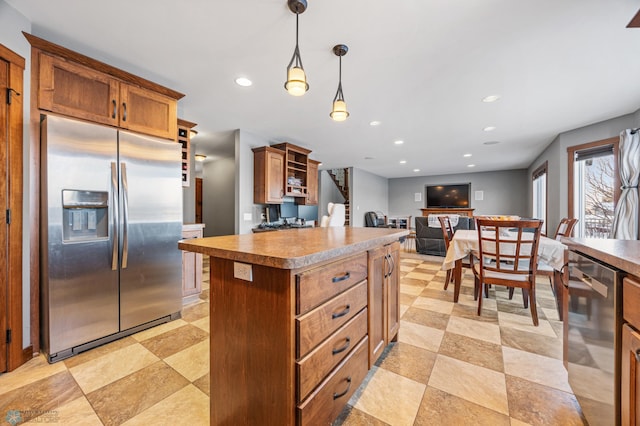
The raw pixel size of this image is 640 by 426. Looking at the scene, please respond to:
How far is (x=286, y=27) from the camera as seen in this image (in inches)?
70.9

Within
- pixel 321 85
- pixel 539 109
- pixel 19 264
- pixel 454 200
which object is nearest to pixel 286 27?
pixel 321 85

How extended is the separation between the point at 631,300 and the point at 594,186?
4.90 metres

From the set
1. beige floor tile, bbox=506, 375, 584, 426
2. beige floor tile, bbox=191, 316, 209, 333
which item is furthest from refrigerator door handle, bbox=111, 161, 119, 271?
beige floor tile, bbox=506, 375, 584, 426

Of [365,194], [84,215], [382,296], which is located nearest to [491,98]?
[382,296]

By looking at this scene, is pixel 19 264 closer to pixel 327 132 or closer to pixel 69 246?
pixel 69 246

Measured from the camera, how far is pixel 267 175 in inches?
164

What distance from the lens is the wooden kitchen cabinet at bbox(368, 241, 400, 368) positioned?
148cm

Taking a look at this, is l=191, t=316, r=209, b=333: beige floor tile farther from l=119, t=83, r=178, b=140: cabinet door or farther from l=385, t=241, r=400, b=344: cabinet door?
l=119, t=83, r=178, b=140: cabinet door

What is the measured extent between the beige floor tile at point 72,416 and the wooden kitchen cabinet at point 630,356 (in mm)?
2184

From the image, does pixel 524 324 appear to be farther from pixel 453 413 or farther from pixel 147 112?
pixel 147 112

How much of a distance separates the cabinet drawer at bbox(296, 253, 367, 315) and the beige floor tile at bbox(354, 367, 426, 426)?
697mm

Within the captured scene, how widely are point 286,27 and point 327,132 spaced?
8.41 ft

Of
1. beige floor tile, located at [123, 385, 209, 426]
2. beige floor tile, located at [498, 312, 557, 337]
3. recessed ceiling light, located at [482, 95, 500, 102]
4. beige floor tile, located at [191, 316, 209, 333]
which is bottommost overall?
beige floor tile, located at [191, 316, 209, 333]

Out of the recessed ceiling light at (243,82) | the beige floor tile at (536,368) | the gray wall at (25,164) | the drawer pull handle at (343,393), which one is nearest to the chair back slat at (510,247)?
the beige floor tile at (536,368)
